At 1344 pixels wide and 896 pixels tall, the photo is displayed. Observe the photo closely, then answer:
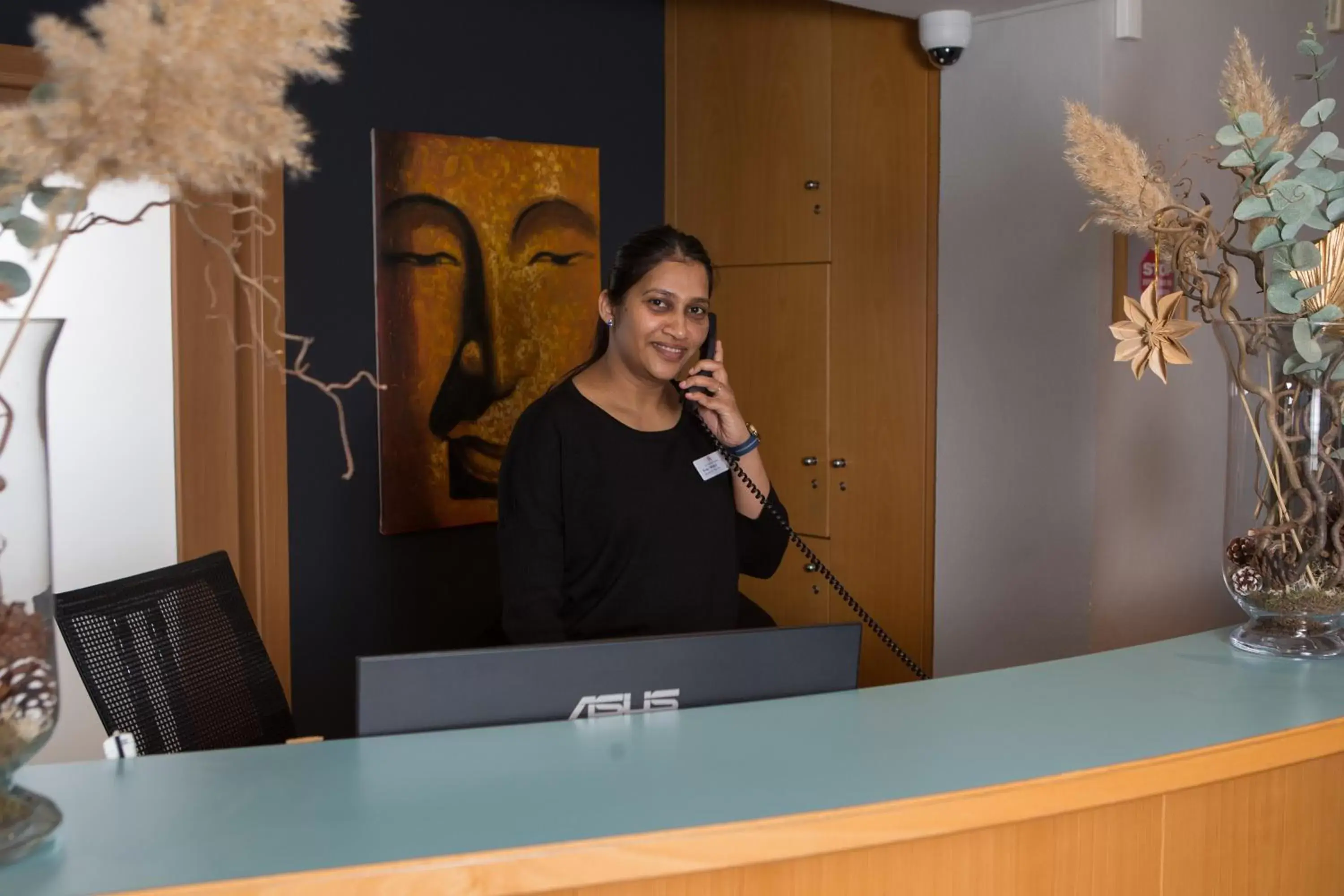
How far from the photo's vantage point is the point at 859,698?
5.78 feet

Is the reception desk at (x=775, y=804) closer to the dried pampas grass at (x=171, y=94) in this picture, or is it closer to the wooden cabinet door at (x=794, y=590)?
the dried pampas grass at (x=171, y=94)

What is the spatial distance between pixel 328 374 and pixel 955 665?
2.24m

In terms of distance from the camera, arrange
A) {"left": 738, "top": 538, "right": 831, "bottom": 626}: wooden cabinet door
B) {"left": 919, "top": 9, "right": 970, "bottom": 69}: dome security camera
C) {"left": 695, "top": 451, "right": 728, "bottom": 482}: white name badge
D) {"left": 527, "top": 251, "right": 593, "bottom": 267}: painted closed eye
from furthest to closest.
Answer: {"left": 738, "top": 538, "right": 831, "bottom": 626}: wooden cabinet door
{"left": 527, "top": 251, "right": 593, "bottom": 267}: painted closed eye
{"left": 919, "top": 9, "right": 970, "bottom": 69}: dome security camera
{"left": 695, "top": 451, "right": 728, "bottom": 482}: white name badge

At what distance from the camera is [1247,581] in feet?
6.83

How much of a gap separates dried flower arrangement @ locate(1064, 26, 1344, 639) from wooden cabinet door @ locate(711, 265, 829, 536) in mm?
2492

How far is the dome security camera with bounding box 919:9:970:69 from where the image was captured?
13.0ft

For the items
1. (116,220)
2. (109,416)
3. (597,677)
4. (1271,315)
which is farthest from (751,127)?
(116,220)

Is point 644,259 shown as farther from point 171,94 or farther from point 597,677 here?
point 171,94

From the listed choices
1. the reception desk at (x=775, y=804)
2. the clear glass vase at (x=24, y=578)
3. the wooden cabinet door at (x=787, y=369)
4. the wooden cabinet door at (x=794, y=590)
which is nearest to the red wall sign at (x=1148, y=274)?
the wooden cabinet door at (x=787, y=369)

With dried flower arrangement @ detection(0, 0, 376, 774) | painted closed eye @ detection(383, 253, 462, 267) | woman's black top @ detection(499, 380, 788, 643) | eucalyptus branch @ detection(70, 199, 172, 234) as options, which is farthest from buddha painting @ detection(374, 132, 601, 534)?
dried flower arrangement @ detection(0, 0, 376, 774)

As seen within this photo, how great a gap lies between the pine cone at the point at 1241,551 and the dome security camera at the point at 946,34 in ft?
7.67

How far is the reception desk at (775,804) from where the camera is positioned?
121 centimetres

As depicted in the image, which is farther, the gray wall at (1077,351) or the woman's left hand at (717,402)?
the gray wall at (1077,351)

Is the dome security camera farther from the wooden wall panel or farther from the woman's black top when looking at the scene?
the wooden wall panel
